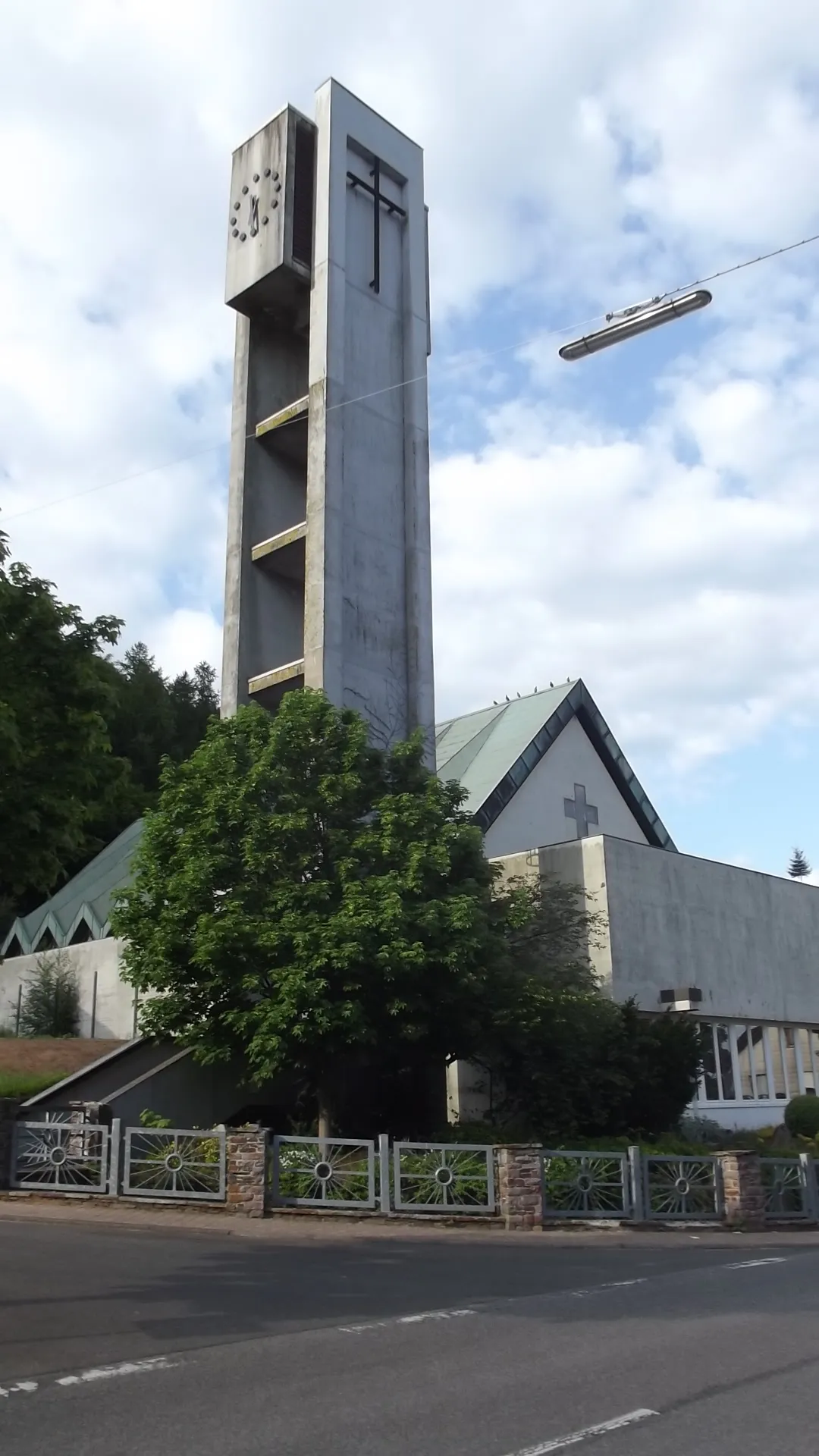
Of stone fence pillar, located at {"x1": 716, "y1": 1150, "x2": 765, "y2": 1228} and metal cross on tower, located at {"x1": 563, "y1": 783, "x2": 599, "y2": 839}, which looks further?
metal cross on tower, located at {"x1": 563, "y1": 783, "x2": 599, "y2": 839}

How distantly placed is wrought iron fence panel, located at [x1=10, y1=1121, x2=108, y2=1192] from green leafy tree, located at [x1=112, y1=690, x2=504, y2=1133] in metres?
2.21

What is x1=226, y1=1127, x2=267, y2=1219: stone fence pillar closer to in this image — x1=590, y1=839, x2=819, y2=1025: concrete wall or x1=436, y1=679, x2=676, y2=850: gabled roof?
x1=590, y1=839, x2=819, y2=1025: concrete wall

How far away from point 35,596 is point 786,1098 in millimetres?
23152

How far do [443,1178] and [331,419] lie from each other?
54.7 ft

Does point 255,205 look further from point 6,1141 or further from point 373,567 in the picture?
point 6,1141

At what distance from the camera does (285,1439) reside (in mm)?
5684

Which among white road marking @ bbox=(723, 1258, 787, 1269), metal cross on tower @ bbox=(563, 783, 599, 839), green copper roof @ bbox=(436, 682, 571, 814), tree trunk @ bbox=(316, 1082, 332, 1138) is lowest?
white road marking @ bbox=(723, 1258, 787, 1269)

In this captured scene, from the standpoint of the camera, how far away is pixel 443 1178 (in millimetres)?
16453

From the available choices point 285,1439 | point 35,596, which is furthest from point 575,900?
point 285,1439

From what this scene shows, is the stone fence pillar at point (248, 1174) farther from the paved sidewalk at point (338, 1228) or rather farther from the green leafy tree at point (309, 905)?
the green leafy tree at point (309, 905)

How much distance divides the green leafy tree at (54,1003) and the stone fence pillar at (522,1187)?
19051mm

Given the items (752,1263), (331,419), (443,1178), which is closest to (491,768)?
(331,419)

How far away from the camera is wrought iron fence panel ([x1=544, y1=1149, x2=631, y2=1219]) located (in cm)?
1659

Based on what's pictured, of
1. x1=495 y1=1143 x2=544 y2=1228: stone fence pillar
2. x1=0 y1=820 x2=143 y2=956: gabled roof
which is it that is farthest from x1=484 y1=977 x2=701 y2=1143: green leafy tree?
x1=0 y1=820 x2=143 y2=956: gabled roof
